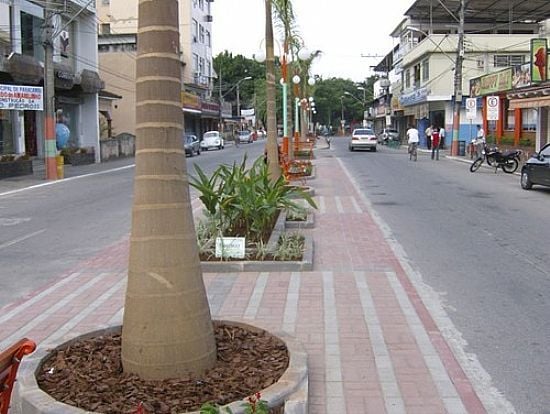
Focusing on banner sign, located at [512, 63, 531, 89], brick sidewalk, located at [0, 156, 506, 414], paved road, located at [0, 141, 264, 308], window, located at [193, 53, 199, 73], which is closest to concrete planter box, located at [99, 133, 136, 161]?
paved road, located at [0, 141, 264, 308]

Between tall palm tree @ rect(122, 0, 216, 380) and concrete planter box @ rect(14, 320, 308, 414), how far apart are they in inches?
21.5

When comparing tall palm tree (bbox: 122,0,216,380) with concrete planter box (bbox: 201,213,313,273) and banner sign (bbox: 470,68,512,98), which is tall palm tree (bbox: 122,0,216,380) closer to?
concrete planter box (bbox: 201,213,313,273)

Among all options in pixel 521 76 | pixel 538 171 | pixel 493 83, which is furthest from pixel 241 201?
pixel 493 83

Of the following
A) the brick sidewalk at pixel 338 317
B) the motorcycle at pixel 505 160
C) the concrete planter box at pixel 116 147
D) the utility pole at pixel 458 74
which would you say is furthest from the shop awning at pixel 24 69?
the utility pole at pixel 458 74

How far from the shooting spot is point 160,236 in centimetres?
409

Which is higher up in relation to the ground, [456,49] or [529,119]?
[456,49]

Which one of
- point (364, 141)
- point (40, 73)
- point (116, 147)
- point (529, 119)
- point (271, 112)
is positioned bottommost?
point (116, 147)

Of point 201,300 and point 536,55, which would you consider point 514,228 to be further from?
point 536,55

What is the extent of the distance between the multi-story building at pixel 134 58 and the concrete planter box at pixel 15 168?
1947 cm

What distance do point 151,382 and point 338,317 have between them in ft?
8.62

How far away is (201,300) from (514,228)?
9216mm

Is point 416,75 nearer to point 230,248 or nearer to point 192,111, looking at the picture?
point 192,111

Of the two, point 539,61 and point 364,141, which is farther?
point 364,141

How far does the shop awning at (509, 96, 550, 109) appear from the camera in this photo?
25.7m
